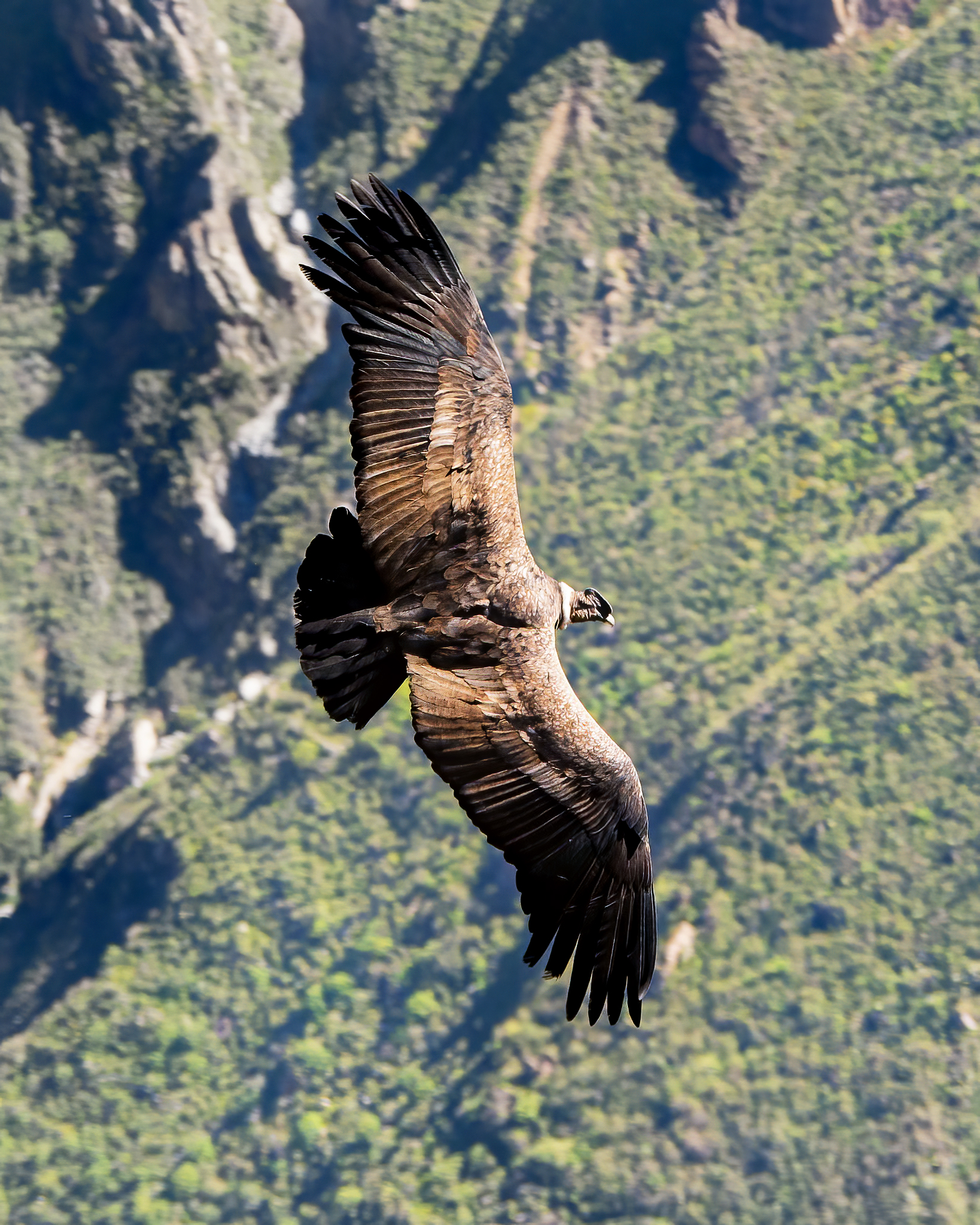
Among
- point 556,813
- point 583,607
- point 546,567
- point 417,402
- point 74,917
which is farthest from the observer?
point 74,917

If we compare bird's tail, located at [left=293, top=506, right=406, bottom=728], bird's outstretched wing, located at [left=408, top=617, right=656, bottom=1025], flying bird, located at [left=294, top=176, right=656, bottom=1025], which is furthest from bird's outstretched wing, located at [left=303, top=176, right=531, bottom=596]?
bird's outstretched wing, located at [left=408, top=617, right=656, bottom=1025]

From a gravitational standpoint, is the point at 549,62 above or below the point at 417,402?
below

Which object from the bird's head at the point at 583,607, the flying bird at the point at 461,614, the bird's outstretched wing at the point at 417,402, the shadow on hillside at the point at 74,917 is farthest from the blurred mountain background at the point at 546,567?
the bird's outstretched wing at the point at 417,402

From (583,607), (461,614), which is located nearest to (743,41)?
(583,607)

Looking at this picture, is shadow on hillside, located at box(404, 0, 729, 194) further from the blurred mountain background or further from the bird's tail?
the bird's tail

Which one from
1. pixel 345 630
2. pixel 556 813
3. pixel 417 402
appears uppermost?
pixel 417 402

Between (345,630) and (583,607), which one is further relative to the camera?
(583,607)

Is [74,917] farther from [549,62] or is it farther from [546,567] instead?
[549,62]
